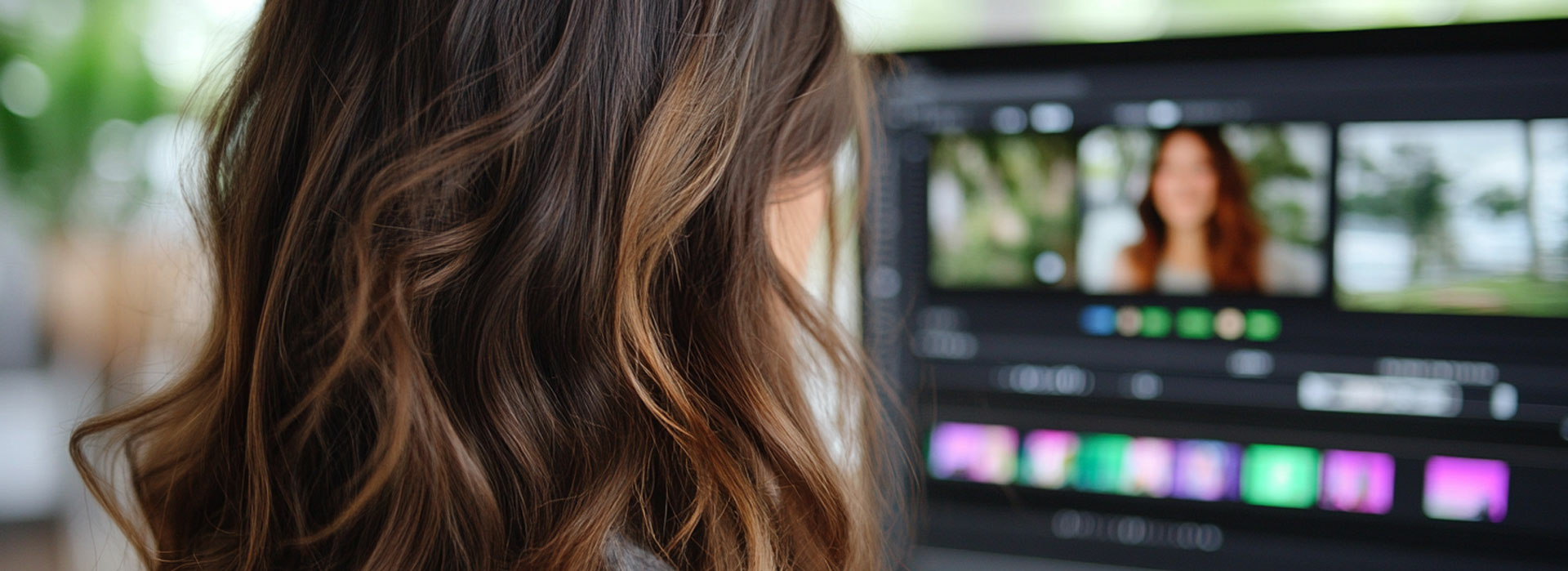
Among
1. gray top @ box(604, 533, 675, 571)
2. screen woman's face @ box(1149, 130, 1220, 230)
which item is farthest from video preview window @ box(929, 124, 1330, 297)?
gray top @ box(604, 533, 675, 571)

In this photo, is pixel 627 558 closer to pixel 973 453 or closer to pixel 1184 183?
pixel 973 453

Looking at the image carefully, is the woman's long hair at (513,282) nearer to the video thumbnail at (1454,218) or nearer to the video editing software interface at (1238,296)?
the video editing software interface at (1238,296)

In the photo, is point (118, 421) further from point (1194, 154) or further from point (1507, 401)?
point (1507, 401)

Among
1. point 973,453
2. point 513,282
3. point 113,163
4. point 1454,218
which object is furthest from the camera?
point 113,163

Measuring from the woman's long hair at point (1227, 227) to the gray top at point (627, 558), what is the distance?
1.13 ft

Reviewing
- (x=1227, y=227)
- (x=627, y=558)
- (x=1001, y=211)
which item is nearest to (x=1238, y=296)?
(x=1227, y=227)

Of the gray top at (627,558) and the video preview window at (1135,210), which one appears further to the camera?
the video preview window at (1135,210)

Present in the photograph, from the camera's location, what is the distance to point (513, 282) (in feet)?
1.25

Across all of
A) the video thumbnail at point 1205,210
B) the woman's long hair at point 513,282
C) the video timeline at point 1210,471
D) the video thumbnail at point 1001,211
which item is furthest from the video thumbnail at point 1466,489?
the woman's long hair at point 513,282

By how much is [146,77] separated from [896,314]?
4.05 feet

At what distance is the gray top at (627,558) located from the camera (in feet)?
1.34

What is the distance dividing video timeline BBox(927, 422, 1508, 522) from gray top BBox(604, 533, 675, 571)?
253mm

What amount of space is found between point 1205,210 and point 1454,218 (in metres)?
0.12

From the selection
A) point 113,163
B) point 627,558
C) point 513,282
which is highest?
point 113,163
